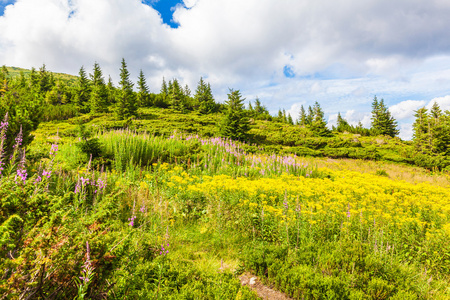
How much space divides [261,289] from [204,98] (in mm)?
40923

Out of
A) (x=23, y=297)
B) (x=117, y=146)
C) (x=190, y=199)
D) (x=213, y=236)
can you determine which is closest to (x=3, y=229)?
(x=23, y=297)

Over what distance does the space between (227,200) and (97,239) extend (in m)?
2.92

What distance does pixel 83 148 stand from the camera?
5.99m

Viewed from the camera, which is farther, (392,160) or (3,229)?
(392,160)

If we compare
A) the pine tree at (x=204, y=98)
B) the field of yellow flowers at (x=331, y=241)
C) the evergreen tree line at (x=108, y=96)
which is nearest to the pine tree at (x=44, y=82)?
the evergreen tree line at (x=108, y=96)

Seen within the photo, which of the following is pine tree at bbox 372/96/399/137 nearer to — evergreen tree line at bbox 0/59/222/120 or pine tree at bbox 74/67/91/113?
evergreen tree line at bbox 0/59/222/120

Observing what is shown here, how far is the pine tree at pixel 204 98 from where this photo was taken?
38.5 m

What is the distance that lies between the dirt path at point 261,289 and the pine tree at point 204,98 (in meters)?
36.7

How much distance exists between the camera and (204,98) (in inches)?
1626

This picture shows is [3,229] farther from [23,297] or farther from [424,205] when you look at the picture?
[424,205]

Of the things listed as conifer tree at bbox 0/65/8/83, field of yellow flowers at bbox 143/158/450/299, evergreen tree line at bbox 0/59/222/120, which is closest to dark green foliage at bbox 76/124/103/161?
conifer tree at bbox 0/65/8/83

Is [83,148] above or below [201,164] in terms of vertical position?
above

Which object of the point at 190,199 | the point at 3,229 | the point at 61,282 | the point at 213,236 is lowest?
the point at 213,236

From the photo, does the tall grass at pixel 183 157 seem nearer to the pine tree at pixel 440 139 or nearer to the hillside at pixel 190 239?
the hillside at pixel 190 239
